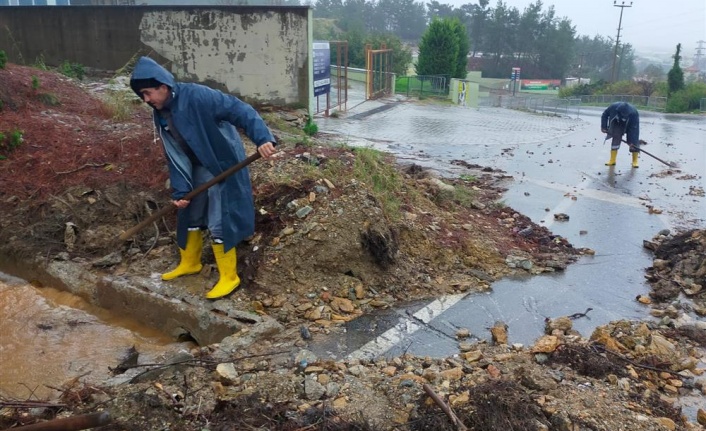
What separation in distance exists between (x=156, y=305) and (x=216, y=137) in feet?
4.95

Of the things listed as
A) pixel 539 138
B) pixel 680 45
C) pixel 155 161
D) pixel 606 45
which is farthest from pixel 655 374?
pixel 606 45

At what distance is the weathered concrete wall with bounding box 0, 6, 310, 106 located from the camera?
1155cm

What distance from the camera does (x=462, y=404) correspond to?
3.02m

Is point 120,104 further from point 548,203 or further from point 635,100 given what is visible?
point 635,100

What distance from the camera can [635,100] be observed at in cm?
4262

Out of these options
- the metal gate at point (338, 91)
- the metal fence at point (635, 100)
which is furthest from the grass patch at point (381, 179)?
the metal fence at point (635, 100)

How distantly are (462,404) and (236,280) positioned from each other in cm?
229

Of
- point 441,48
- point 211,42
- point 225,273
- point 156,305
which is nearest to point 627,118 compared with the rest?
point 211,42

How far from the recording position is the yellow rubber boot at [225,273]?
453 centimetres

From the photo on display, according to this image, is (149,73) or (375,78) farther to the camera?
(375,78)

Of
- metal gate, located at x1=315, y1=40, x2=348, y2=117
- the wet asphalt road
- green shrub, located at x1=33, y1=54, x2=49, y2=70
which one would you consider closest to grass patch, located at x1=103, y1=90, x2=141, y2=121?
green shrub, located at x1=33, y1=54, x2=49, y2=70

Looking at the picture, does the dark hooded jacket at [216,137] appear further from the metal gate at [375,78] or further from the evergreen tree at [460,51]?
the evergreen tree at [460,51]

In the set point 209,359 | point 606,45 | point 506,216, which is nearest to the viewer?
point 209,359

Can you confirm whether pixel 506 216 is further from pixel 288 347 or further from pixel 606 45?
pixel 606 45
